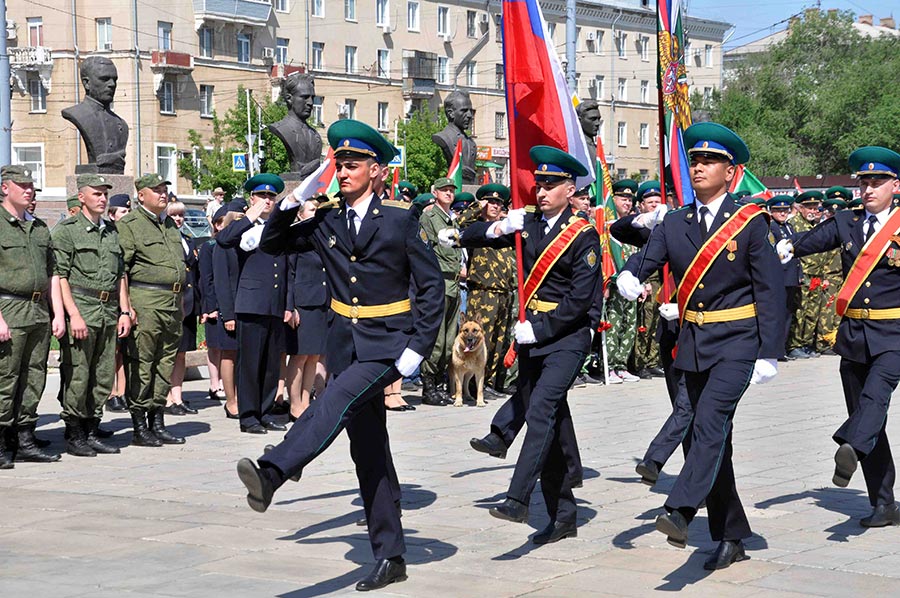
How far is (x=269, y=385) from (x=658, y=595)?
671 centimetres

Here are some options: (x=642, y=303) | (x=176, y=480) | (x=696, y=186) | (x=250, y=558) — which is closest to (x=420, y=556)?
(x=250, y=558)

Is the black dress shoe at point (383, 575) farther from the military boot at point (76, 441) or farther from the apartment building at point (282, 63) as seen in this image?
the apartment building at point (282, 63)

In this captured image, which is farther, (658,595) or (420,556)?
(420,556)

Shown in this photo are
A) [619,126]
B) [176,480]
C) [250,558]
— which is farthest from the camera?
[619,126]

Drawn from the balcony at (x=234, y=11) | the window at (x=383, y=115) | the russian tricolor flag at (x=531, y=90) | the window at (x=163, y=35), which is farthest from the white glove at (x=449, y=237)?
the window at (x=383, y=115)

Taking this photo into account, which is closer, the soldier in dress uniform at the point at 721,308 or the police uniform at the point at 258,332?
the soldier in dress uniform at the point at 721,308

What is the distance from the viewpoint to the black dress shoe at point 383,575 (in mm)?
7129

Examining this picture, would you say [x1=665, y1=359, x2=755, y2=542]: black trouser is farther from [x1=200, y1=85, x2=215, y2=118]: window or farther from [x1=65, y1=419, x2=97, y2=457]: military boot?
[x1=200, y1=85, x2=215, y2=118]: window

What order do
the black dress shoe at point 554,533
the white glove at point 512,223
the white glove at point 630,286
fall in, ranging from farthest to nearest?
1. the white glove at point 512,223
2. the black dress shoe at point 554,533
3. the white glove at point 630,286

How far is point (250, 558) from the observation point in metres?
7.80

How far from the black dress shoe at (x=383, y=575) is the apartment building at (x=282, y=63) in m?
43.3

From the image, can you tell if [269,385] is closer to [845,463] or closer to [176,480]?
[176,480]

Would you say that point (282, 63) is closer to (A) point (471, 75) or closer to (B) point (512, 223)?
(A) point (471, 75)

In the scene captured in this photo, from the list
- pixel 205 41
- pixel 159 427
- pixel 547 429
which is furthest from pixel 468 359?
pixel 205 41
